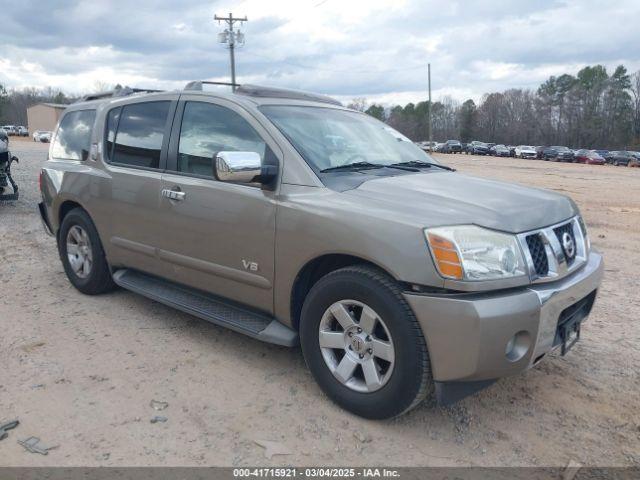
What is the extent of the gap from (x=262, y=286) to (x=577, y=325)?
1.89 meters

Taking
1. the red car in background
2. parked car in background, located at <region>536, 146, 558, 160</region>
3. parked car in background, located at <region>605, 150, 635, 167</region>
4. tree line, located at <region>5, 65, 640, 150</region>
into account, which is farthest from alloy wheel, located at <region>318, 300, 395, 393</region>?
tree line, located at <region>5, 65, 640, 150</region>

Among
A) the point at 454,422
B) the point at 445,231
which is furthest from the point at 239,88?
the point at 454,422

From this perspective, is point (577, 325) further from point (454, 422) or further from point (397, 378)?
point (397, 378)

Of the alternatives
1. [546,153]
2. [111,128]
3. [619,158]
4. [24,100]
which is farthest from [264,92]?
[24,100]

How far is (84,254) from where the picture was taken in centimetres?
512

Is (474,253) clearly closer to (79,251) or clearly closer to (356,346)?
(356,346)

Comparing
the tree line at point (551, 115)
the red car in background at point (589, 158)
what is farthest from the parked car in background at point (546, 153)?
the tree line at point (551, 115)

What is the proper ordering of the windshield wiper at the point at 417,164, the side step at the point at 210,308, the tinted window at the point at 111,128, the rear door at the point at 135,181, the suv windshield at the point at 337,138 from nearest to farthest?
the side step at the point at 210,308
the suv windshield at the point at 337,138
the windshield wiper at the point at 417,164
the rear door at the point at 135,181
the tinted window at the point at 111,128

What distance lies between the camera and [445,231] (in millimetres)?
2758

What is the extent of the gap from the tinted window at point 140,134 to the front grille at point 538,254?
277 centimetres

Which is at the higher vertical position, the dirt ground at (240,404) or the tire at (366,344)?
the tire at (366,344)

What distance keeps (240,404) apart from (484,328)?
1.50 meters

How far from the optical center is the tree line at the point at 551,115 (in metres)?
83.9

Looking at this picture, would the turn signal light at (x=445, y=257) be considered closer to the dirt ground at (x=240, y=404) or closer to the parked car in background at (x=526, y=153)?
the dirt ground at (x=240, y=404)
